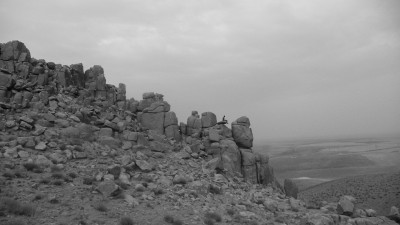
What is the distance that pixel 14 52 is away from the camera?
33094 millimetres

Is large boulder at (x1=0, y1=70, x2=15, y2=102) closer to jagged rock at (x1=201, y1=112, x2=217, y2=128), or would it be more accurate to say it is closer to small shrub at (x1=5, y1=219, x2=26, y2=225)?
small shrub at (x1=5, y1=219, x2=26, y2=225)

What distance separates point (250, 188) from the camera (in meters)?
28.7

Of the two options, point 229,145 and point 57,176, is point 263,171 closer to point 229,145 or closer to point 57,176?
point 229,145

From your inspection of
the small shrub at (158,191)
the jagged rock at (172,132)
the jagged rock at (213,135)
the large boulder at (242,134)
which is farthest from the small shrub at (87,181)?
the large boulder at (242,134)

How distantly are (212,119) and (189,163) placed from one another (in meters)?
8.73

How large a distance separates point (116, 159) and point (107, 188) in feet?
21.3

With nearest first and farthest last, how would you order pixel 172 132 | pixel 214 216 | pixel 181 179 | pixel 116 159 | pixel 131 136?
pixel 214 216
pixel 181 179
pixel 116 159
pixel 131 136
pixel 172 132

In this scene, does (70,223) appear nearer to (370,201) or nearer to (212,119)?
(212,119)

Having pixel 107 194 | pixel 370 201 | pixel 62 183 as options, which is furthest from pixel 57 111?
pixel 370 201

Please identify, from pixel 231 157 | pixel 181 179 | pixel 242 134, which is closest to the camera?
pixel 181 179

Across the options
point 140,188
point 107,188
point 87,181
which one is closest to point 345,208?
point 140,188

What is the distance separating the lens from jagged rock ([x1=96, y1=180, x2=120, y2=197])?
18812 millimetres

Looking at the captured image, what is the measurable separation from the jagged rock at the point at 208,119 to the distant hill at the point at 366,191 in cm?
4042

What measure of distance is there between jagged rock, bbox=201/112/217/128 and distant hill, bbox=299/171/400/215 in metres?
40.4
